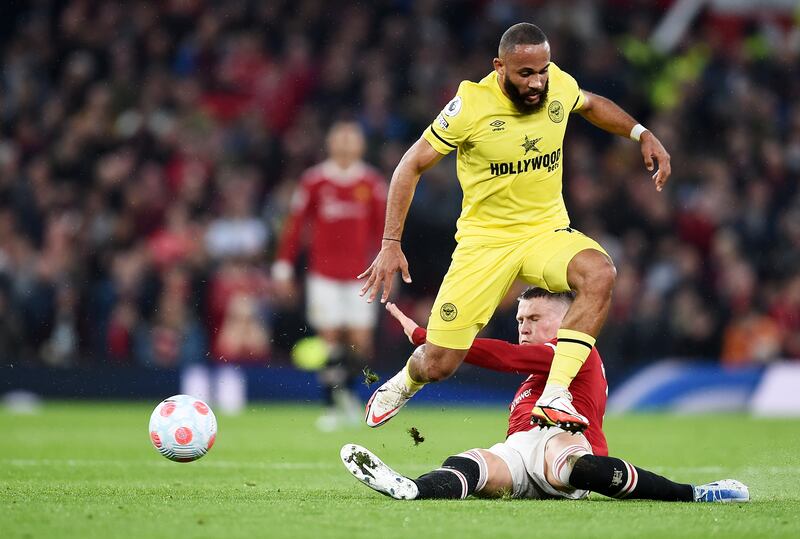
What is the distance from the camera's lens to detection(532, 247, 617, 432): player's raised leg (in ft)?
20.0

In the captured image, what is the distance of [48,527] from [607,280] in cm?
305

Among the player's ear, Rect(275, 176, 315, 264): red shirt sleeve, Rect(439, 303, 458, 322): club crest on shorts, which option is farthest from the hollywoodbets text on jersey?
Rect(275, 176, 315, 264): red shirt sleeve

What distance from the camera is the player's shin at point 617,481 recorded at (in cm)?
594

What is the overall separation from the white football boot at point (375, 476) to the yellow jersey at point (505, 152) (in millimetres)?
1672

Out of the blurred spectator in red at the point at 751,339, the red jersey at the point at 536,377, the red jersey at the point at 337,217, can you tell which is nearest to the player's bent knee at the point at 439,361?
the red jersey at the point at 536,377

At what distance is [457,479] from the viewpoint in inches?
244

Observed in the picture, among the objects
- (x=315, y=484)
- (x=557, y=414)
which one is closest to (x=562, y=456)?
(x=557, y=414)

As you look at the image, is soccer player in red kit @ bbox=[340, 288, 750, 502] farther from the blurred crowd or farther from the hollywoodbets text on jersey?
the blurred crowd

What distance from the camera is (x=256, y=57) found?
56.1ft

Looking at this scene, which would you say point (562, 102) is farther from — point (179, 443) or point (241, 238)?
point (241, 238)

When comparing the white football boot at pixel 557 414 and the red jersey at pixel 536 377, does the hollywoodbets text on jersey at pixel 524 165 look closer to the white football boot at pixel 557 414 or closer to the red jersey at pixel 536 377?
the red jersey at pixel 536 377

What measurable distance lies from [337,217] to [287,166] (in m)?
3.37

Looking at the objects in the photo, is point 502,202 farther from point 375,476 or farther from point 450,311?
point 375,476

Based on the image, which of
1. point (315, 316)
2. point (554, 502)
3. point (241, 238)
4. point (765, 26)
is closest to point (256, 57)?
point (241, 238)
